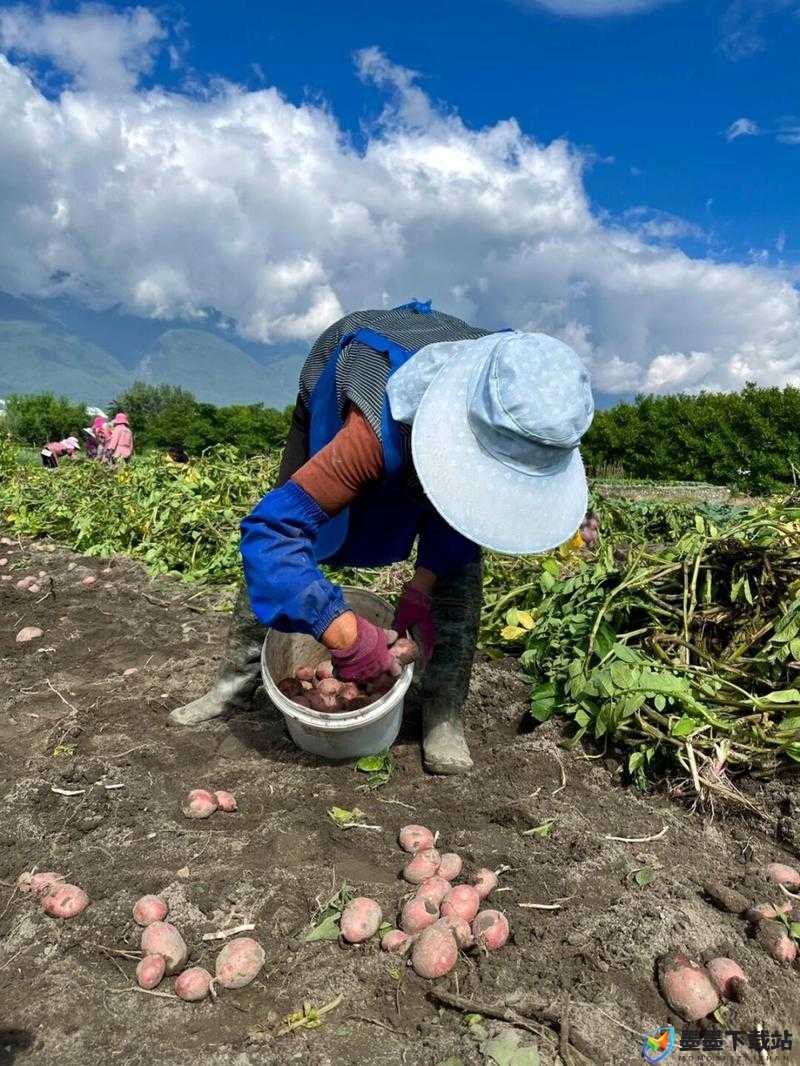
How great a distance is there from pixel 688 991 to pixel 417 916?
1.67ft

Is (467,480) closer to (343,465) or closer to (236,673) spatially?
(343,465)

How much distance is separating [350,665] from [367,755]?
511mm

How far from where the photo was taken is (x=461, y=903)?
157 centimetres

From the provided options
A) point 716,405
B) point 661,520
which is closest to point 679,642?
point 661,520

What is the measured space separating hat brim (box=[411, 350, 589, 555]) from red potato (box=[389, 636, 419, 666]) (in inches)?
18.4

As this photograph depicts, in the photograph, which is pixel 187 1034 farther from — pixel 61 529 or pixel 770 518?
pixel 61 529

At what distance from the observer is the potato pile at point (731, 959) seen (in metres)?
1.38

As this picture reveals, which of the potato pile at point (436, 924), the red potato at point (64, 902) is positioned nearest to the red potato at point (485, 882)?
the potato pile at point (436, 924)

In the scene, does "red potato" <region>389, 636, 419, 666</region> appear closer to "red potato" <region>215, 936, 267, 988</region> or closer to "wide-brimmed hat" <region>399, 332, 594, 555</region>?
"wide-brimmed hat" <region>399, 332, 594, 555</region>

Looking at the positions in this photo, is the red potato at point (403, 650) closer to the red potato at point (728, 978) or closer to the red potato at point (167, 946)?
the red potato at point (167, 946)

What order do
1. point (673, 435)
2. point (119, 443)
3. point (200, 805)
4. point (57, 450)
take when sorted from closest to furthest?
point (200, 805)
point (119, 443)
point (57, 450)
point (673, 435)

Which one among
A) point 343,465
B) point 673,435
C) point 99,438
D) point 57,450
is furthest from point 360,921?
point 673,435

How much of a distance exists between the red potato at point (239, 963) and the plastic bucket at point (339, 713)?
0.61 metres

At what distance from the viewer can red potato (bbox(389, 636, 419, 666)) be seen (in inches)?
79.8
